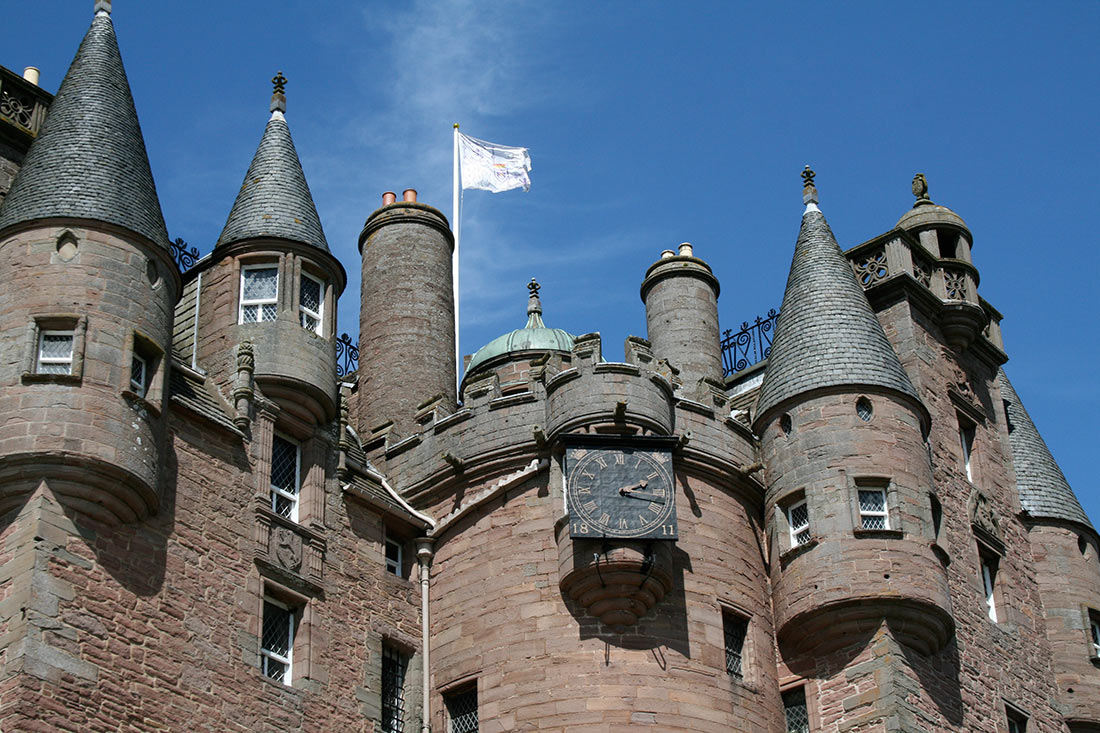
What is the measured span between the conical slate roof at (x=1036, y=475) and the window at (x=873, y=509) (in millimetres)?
6548

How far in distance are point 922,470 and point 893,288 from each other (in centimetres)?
483

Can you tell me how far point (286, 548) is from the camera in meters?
28.9

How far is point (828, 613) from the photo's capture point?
30312 millimetres

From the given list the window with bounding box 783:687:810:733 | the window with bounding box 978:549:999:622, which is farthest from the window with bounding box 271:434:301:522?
the window with bounding box 978:549:999:622

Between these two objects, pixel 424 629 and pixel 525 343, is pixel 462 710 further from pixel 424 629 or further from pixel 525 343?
pixel 525 343

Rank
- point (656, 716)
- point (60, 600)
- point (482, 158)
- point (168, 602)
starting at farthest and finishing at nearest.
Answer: point (482, 158), point (656, 716), point (168, 602), point (60, 600)

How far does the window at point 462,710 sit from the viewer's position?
29853mm

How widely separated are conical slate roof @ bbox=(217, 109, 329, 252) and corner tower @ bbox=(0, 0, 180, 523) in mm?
2753

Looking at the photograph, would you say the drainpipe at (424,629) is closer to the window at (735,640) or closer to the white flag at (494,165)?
the window at (735,640)

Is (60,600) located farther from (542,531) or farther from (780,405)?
(780,405)

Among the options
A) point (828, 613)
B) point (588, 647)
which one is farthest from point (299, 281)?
point (828, 613)

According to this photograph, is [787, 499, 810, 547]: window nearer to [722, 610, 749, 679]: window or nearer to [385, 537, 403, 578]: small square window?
[722, 610, 749, 679]: window

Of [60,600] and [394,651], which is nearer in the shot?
[60,600]

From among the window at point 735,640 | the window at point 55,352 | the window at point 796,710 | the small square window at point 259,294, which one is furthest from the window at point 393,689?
the window at point 55,352
